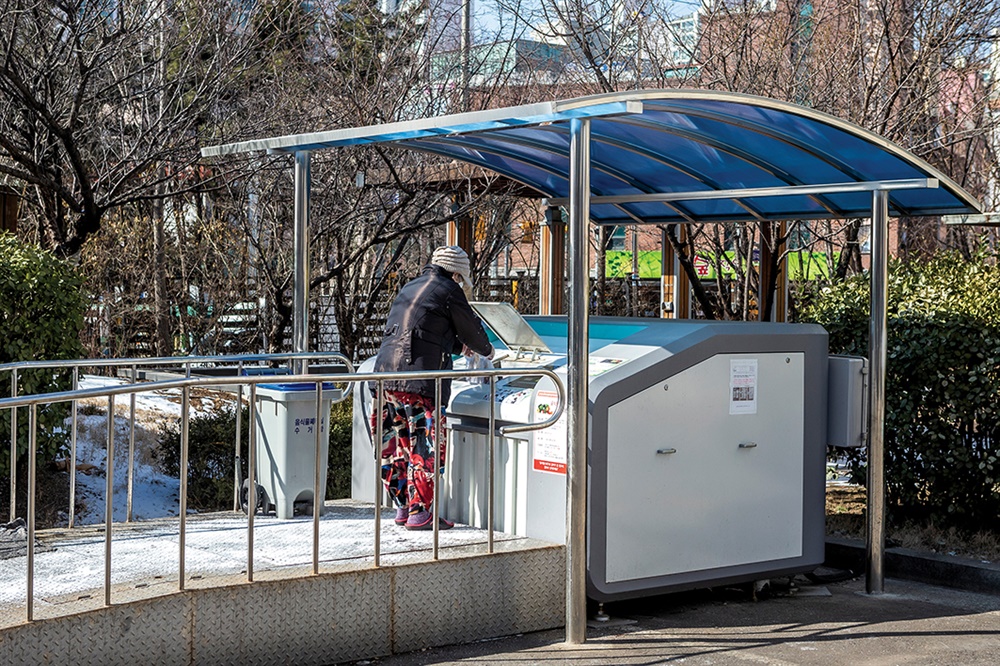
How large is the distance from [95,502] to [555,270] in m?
3.87

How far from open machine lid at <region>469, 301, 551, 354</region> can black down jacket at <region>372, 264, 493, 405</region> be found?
0.54 metres

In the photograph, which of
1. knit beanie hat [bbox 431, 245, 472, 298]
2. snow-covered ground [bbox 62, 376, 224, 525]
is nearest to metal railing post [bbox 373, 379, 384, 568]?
knit beanie hat [bbox 431, 245, 472, 298]

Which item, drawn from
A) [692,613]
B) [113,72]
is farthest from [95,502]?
[692,613]

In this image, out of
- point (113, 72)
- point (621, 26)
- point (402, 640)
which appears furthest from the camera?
point (621, 26)

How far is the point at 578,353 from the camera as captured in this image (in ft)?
18.0

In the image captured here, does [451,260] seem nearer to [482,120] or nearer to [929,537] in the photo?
[482,120]

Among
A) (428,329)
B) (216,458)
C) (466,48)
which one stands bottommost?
(216,458)

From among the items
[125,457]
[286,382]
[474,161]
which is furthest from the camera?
[125,457]

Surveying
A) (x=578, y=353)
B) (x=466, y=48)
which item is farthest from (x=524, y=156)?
(x=466, y=48)

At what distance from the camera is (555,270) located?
32.4 ft

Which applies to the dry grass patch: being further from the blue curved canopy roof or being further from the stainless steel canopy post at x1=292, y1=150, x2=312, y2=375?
the stainless steel canopy post at x1=292, y1=150, x2=312, y2=375

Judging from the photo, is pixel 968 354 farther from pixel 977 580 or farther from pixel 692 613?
pixel 692 613

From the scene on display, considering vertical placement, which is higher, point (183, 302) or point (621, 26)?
point (621, 26)

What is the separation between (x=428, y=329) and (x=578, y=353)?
95 cm
